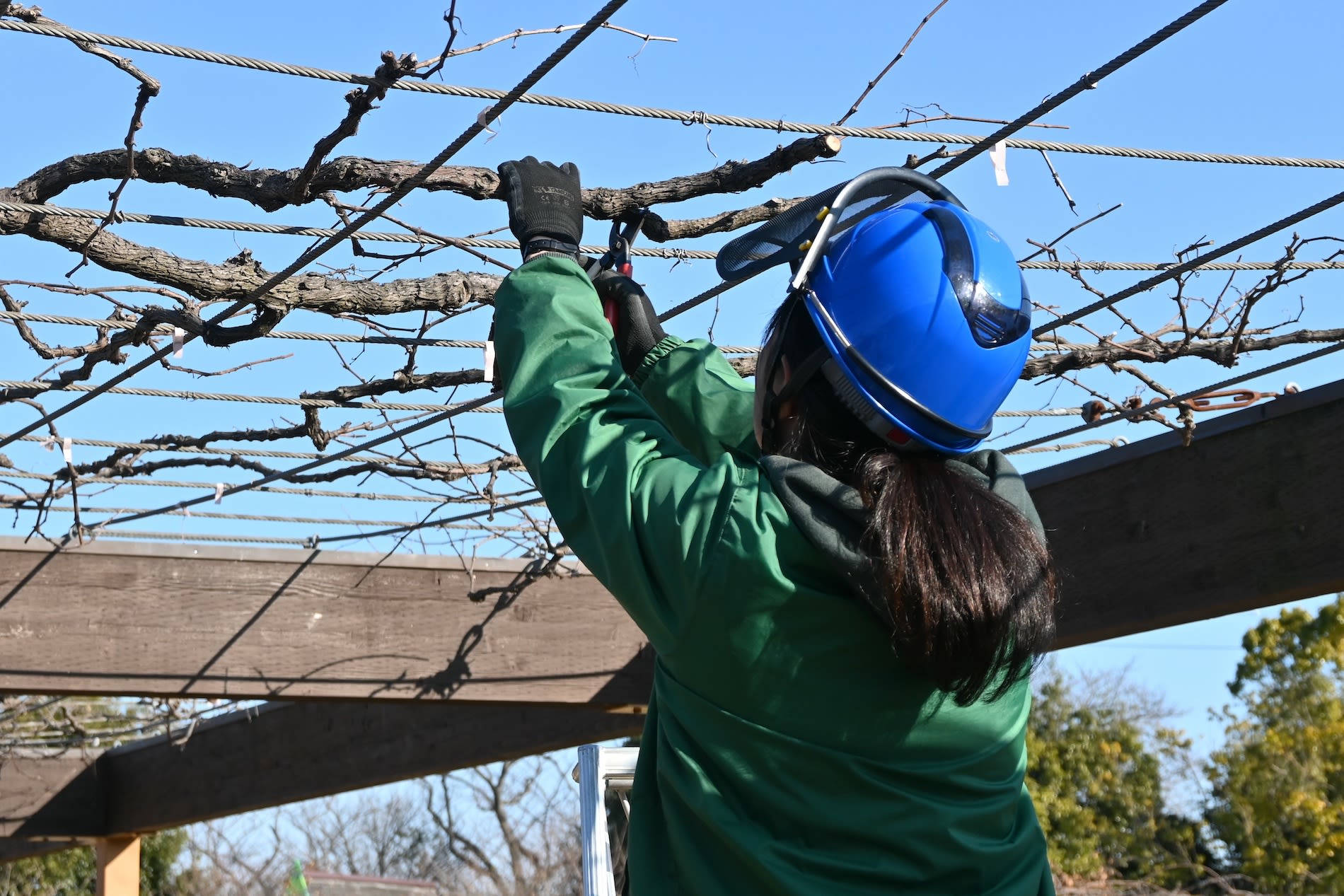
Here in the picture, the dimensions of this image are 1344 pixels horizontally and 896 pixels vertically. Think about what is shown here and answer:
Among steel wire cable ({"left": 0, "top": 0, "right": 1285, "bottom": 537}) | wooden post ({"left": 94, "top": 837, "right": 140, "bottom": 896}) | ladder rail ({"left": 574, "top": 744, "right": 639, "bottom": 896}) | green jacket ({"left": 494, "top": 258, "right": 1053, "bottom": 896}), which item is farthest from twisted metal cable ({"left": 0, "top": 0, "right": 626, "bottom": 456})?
wooden post ({"left": 94, "top": 837, "right": 140, "bottom": 896})

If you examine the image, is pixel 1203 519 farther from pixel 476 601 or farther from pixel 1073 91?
pixel 476 601

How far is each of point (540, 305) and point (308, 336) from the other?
2.01 metres

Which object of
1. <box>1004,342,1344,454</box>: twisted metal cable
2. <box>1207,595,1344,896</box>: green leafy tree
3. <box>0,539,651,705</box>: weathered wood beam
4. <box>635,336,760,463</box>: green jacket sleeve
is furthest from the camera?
<box>1207,595,1344,896</box>: green leafy tree

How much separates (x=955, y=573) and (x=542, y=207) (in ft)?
2.63

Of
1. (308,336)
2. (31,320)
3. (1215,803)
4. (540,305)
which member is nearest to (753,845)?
(540,305)

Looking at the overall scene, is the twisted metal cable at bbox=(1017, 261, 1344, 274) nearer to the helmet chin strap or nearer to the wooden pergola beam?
the wooden pergola beam

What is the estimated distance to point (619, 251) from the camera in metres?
2.30

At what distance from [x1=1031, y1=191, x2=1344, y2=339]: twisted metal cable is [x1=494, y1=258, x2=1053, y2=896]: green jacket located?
969mm

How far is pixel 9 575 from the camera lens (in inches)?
176

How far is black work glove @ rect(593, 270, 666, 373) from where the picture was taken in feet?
6.86

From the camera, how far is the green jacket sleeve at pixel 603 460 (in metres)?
1.49

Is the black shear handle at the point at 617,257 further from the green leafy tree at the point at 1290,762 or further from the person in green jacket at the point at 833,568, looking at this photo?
the green leafy tree at the point at 1290,762

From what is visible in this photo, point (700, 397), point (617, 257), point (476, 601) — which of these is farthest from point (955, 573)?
point (476, 601)

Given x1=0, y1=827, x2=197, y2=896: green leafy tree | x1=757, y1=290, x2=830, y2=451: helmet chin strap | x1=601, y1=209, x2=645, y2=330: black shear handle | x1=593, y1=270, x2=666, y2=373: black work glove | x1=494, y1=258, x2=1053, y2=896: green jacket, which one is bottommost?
x1=494, y1=258, x2=1053, y2=896: green jacket
